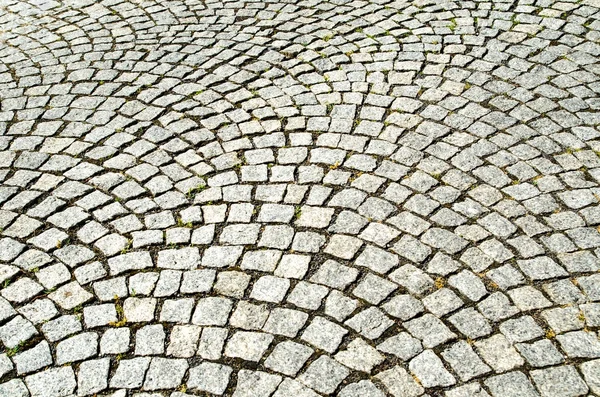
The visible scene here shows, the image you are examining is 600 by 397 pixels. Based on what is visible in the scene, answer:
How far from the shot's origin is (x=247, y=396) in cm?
332

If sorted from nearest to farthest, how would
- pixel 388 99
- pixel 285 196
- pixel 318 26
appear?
pixel 285 196 → pixel 388 99 → pixel 318 26

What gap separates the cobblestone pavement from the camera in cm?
350

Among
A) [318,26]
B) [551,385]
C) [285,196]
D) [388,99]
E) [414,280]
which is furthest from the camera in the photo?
[318,26]

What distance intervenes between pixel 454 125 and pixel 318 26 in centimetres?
235

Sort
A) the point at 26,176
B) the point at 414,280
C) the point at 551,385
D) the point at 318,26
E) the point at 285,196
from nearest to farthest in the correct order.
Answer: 1. the point at 551,385
2. the point at 414,280
3. the point at 285,196
4. the point at 26,176
5. the point at 318,26

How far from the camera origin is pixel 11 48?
22.6 feet

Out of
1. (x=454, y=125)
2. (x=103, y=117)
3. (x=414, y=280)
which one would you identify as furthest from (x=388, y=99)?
(x=103, y=117)

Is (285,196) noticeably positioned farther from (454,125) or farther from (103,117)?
(103,117)

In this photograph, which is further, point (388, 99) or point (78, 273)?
point (388, 99)

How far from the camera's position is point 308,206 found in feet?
14.8

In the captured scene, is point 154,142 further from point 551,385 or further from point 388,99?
point 551,385

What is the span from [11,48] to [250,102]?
310 centimetres

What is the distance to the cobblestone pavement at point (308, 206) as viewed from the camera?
3.50m

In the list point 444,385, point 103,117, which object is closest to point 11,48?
point 103,117
